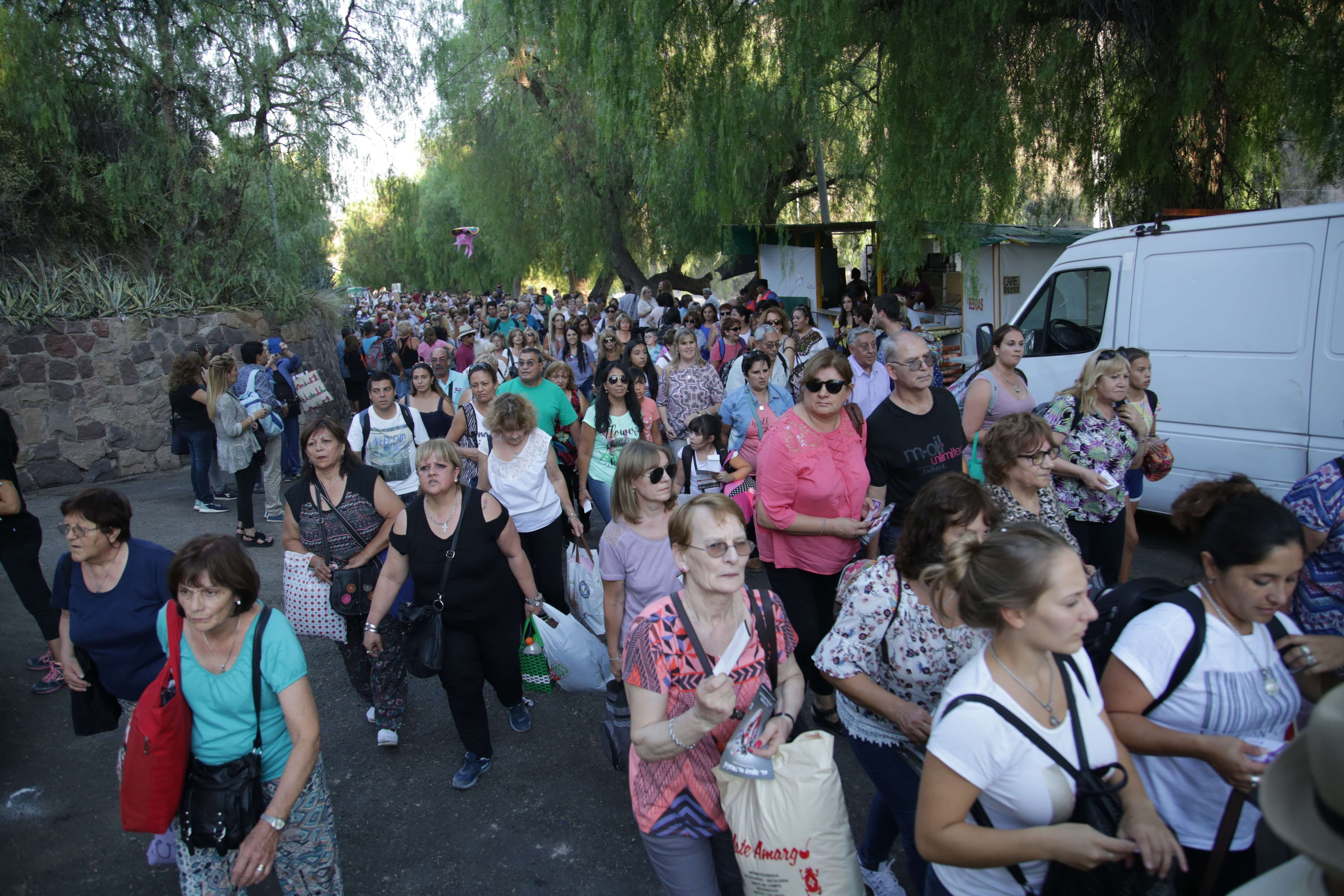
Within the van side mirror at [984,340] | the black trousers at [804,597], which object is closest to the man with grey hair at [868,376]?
the van side mirror at [984,340]

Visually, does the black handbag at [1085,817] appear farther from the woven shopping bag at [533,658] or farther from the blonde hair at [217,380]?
the blonde hair at [217,380]

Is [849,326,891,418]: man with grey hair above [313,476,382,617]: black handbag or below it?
above

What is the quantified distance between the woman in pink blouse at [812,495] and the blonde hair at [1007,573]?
1.72m

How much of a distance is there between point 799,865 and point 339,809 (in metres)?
2.63

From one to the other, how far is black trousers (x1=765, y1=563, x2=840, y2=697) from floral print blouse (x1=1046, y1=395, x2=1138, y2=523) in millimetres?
1365

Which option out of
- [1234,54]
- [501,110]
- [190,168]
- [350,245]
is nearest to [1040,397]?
[1234,54]

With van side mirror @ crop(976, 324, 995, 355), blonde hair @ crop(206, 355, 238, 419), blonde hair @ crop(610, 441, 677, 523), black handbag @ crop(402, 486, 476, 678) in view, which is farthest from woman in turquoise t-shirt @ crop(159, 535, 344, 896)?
blonde hair @ crop(206, 355, 238, 419)

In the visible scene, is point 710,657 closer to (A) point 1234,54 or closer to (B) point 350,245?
(A) point 1234,54

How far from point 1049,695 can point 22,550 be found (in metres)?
5.44

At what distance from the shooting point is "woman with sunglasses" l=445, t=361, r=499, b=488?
627 centimetres

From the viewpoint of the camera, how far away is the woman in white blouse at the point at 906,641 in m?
2.50

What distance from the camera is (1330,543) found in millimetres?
2852

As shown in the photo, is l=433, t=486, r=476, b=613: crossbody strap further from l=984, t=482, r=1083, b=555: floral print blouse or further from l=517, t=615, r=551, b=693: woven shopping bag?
l=984, t=482, r=1083, b=555: floral print blouse

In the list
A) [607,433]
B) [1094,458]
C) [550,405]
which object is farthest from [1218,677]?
[550,405]
